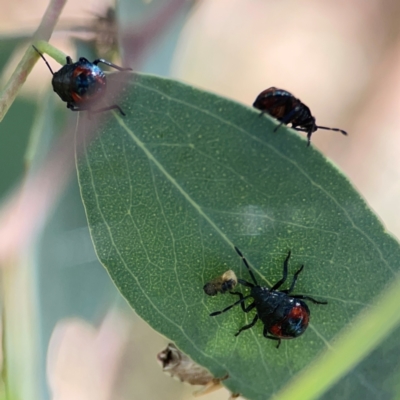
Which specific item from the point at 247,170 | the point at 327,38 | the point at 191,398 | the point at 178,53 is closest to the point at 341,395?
the point at 247,170

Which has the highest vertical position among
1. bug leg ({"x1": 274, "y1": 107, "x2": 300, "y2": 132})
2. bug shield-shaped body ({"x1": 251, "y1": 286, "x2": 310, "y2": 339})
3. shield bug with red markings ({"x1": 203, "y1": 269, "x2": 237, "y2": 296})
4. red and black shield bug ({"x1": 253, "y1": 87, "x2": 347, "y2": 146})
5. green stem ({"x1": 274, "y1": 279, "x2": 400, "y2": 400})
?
red and black shield bug ({"x1": 253, "y1": 87, "x2": 347, "y2": 146})

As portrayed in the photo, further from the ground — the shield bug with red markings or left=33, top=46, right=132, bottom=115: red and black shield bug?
left=33, top=46, right=132, bottom=115: red and black shield bug

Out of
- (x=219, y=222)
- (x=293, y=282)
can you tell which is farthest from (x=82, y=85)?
(x=293, y=282)

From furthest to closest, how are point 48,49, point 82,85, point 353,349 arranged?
1. point 82,85
2. point 48,49
3. point 353,349

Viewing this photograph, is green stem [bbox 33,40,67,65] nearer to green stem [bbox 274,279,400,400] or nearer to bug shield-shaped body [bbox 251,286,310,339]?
bug shield-shaped body [bbox 251,286,310,339]

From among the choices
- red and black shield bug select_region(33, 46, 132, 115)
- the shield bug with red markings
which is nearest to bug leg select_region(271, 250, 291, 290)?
the shield bug with red markings

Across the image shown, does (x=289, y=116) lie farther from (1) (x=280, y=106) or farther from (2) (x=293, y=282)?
(2) (x=293, y=282)

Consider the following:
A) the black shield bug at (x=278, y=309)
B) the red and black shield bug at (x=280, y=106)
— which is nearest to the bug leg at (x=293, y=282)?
the black shield bug at (x=278, y=309)

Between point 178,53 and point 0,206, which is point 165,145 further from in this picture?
point 178,53
